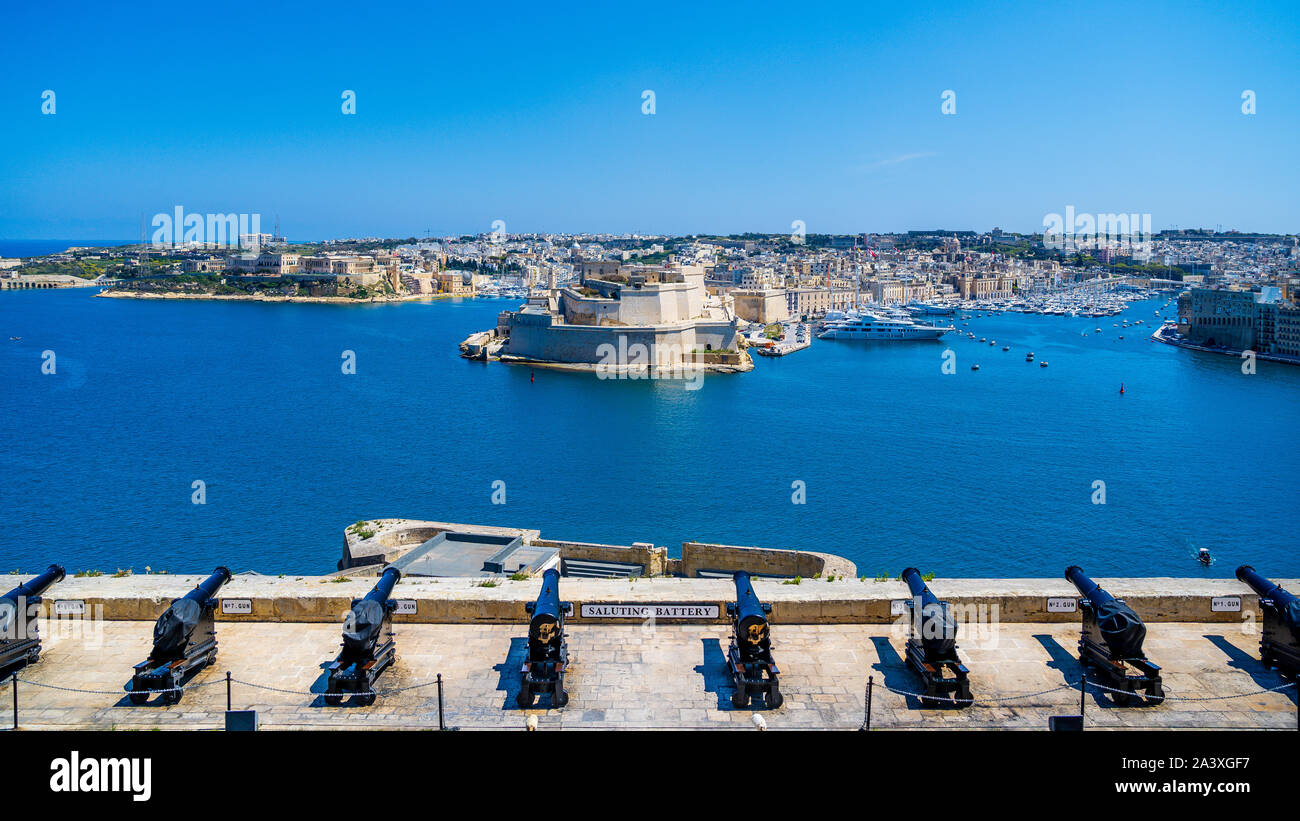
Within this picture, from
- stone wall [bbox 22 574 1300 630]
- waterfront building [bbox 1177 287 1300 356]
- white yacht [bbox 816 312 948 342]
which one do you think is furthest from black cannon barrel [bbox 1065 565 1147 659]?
white yacht [bbox 816 312 948 342]

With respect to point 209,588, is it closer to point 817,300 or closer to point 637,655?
point 637,655

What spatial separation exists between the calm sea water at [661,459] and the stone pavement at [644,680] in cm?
943

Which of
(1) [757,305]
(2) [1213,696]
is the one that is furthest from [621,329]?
(2) [1213,696]

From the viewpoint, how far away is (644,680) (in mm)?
3957

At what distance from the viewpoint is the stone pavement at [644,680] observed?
3.55m

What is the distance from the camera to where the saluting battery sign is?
4535 millimetres

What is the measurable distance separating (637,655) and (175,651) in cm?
201

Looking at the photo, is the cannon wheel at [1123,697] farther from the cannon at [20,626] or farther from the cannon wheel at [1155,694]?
the cannon at [20,626]

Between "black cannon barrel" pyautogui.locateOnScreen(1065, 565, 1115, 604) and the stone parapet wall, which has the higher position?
"black cannon barrel" pyautogui.locateOnScreen(1065, 565, 1115, 604)

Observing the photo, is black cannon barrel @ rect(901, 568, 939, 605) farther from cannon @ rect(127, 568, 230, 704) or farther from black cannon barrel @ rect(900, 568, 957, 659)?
cannon @ rect(127, 568, 230, 704)

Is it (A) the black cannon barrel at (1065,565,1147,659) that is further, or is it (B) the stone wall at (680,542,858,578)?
(B) the stone wall at (680,542,858,578)

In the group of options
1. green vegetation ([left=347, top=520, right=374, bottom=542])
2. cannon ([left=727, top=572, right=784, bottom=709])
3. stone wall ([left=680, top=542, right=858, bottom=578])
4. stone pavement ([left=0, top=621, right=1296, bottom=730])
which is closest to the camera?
stone pavement ([left=0, top=621, right=1296, bottom=730])

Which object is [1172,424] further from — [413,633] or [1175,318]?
[1175,318]

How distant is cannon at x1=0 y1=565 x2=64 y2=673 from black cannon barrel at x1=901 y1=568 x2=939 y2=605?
4.02 metres
